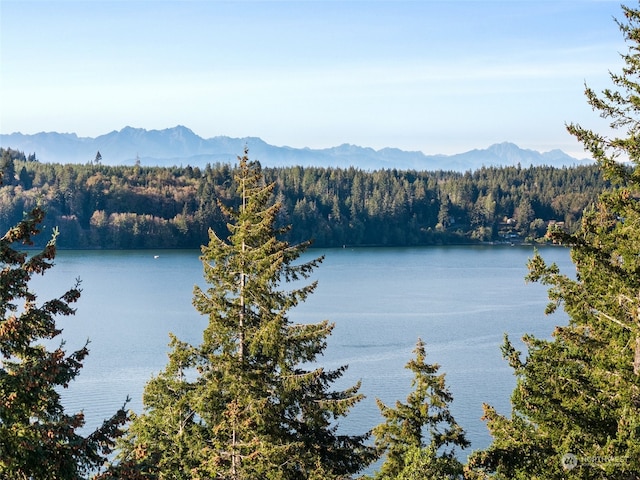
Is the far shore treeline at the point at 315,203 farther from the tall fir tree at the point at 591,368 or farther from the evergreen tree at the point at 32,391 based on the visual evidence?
the evergreen tree at the point at 32,391

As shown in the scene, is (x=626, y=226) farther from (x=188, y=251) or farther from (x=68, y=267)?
(x=188, y=251)

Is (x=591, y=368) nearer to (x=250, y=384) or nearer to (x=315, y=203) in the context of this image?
(x=250, y=384)

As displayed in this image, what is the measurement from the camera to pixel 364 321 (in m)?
57.9

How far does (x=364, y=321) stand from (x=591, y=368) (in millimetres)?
47081

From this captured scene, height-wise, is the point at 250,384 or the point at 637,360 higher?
the point at 637,360

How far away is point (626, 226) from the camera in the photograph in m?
10.3

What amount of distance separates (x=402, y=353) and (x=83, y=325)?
22.9 metres

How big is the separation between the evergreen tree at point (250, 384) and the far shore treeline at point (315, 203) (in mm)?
111506

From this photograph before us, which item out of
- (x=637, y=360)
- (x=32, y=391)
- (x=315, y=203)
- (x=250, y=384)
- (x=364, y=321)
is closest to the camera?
(x=32, y=391)

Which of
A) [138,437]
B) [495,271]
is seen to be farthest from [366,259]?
[138,437]

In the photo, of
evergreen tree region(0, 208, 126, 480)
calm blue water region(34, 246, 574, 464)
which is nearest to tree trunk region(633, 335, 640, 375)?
evergreen tree region(0, 208, 126, 480)

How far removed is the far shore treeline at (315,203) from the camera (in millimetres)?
137125

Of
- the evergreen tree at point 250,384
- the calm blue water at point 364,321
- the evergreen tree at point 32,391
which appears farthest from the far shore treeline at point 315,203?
the evergreen tree at point 32,391

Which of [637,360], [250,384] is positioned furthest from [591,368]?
[250,384]
